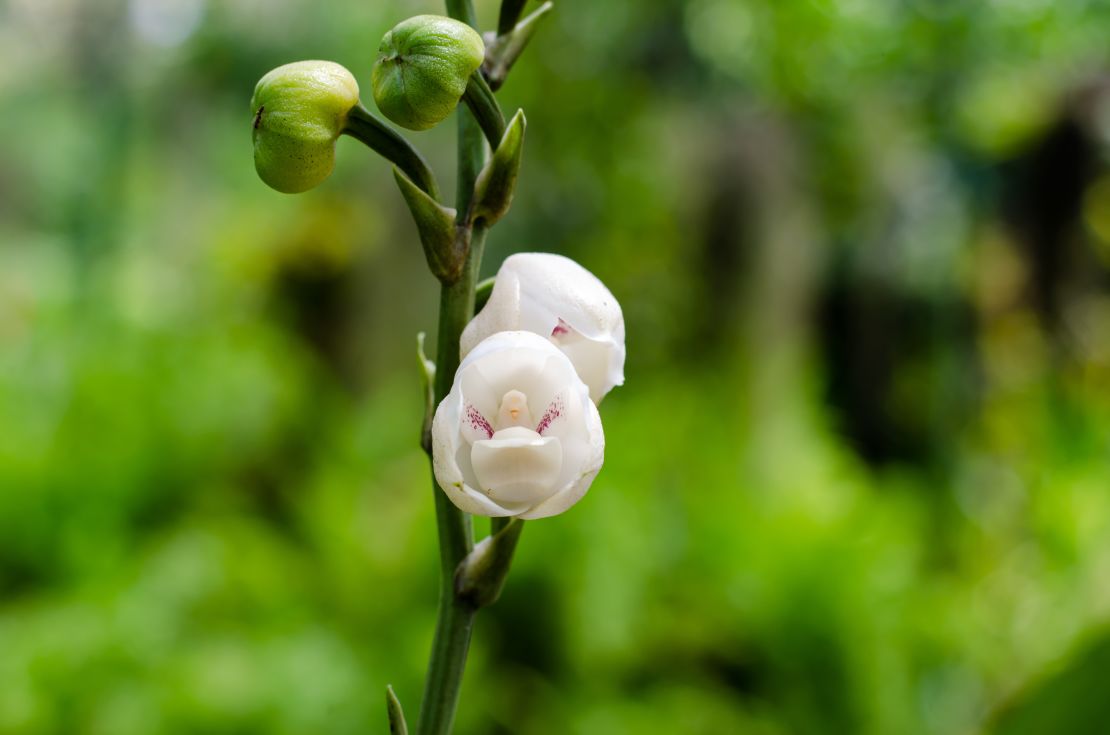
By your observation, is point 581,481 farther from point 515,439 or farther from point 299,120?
point 299,120

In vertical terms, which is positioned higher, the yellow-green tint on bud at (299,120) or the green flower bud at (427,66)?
the green flower bud at (427,66)

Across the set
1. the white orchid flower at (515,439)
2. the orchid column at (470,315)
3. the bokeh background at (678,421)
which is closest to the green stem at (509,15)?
the orchid column at (470,315)

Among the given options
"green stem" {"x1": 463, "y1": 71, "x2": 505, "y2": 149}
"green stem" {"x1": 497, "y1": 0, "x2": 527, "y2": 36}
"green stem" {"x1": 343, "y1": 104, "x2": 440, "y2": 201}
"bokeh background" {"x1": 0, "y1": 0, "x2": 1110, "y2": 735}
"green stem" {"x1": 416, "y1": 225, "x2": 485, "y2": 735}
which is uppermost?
"green stem" {"x1": 497, "y1": 0, "x2": 527, "y2": 36}

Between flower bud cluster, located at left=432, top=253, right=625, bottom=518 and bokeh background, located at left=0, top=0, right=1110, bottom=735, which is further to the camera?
bokeh background, located at left=0, top=0, right=1110, bottom=735

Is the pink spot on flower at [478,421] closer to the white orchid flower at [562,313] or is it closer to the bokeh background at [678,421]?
the white orchid flower at [562,313]

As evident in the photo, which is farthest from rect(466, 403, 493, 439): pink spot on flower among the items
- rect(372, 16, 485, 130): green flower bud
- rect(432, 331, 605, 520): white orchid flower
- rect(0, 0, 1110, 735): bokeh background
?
rect(0, 0, 1110, 735): bokeh background

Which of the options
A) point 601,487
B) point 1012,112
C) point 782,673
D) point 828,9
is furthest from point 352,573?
point 1012,112

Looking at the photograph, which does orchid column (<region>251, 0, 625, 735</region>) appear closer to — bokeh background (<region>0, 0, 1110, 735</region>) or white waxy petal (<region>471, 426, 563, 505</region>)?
white waxy petal (<region>471, 426, 563, 505</region>)
